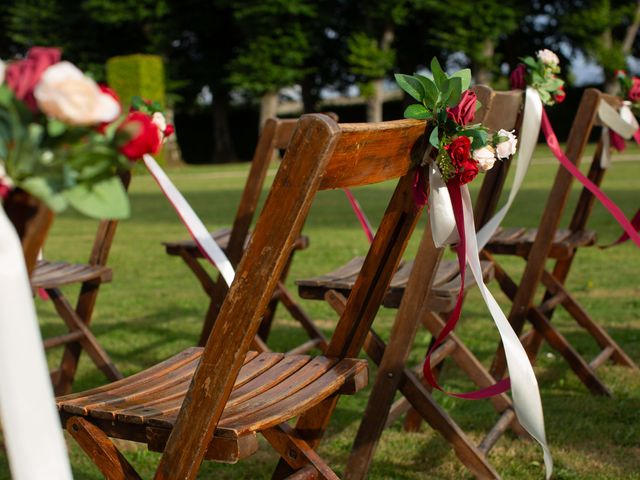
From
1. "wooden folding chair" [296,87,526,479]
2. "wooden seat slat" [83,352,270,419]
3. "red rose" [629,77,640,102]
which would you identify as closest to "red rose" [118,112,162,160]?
"wooden seat slat" [83,352,270,419]

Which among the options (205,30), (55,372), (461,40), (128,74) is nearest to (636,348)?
(55,372)

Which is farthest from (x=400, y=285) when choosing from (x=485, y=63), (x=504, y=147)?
(x=485, y=63)

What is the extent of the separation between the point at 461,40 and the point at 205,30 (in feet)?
32.8

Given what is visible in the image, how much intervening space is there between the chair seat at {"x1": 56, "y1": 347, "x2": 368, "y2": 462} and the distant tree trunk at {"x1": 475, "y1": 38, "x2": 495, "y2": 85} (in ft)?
116

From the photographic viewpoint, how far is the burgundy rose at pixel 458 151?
2262 millimetres

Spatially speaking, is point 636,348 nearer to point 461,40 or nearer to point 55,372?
point 55,372

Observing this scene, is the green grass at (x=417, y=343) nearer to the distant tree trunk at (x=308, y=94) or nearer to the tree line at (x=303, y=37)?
the tree line at (x=303, y=37)

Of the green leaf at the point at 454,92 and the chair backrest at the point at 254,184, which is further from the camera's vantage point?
the chair backrest at the point at 254,184

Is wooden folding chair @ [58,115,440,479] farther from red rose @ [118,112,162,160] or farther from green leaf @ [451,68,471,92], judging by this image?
red rose @ [118,112,162,160]

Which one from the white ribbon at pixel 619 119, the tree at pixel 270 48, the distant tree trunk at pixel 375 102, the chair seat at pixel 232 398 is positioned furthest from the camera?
the tree at pixel 270 48

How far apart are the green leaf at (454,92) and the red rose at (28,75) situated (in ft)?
4.08

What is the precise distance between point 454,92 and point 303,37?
36.2 meters

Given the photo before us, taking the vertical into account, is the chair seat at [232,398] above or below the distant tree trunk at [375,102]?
above

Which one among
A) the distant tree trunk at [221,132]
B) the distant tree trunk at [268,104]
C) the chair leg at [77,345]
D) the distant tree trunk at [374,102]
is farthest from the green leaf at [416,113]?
the distant tree trunk at [221,132]
